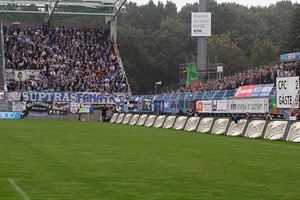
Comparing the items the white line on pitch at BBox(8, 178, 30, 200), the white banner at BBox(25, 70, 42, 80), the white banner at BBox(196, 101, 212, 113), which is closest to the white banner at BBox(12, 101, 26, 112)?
the white banner at BBox(25, 70, 42, 80)

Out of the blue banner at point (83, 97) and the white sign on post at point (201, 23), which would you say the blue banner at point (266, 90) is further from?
the white sign on post at point (201, 23)

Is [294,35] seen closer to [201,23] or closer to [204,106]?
[201,23]

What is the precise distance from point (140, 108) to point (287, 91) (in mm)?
36731

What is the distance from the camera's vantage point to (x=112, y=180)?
13156 mm

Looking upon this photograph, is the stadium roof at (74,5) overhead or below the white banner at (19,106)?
overhead

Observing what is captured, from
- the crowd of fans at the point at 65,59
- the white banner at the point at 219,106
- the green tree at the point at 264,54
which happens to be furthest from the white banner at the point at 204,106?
the green tree at the point at 264,54

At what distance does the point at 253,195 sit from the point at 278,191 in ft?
2.73

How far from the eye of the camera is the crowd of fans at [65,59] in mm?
76500

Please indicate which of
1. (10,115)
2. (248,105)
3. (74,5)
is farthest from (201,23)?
(248,105)

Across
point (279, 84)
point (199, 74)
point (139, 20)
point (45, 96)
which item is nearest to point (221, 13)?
point (139, 20)

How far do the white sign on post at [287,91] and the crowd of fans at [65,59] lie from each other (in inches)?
1657

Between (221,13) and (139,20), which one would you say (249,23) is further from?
(139,20)

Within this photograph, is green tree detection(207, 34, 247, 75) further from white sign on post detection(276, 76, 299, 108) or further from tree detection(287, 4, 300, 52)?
white sign on post detection(276, 76, 299, 108)

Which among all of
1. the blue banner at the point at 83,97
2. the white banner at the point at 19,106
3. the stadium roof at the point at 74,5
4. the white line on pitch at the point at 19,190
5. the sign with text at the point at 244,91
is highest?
the stadium roof at the point at 74,5
